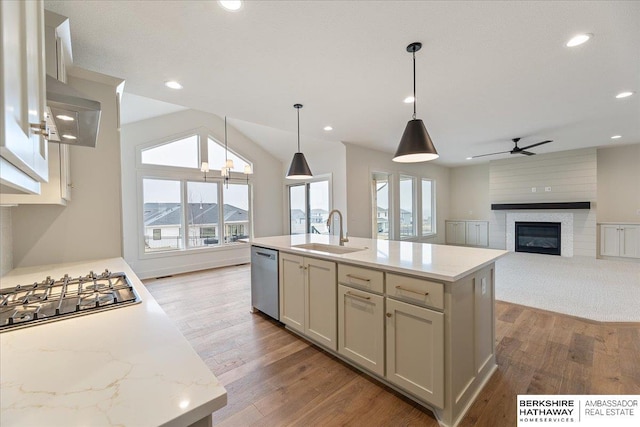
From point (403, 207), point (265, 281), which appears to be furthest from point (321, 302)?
point (403, 207)

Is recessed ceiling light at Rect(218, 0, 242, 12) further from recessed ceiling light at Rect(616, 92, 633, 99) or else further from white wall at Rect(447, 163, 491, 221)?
white wall at Rect(447, 163, 491, 221)

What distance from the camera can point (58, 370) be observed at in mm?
729

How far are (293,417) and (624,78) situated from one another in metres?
4.46

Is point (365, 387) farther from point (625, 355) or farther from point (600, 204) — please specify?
point (600, 204)

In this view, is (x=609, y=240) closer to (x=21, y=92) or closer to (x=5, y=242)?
(x=21, y=92)

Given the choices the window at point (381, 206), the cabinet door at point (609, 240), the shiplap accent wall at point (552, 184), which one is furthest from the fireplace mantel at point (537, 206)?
the window at point (381, 206)

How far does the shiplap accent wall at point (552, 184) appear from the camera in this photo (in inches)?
243

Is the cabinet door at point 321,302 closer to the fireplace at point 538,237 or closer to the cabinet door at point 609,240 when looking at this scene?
the fireplace at point 538,237

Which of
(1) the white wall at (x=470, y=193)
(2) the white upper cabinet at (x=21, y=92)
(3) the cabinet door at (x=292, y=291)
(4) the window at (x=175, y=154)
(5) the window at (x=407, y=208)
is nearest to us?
(2) the white upper cabinet at (x=21, y=92)

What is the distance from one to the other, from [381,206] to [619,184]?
5.48 meters

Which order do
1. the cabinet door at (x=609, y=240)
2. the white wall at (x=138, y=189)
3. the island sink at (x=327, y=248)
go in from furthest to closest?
1. the cabinet door at (x=609, y=240)
2. the white wall at (x=138, y=189)
3. the island sink at (x=327, y=248)

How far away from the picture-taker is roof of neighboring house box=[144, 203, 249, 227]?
5.37 meters

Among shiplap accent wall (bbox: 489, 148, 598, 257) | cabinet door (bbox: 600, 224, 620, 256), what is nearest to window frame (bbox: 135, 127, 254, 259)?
shiplap accent wall (bbox: 489, 148, 598, 257)

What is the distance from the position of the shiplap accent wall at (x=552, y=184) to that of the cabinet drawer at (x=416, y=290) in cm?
727
